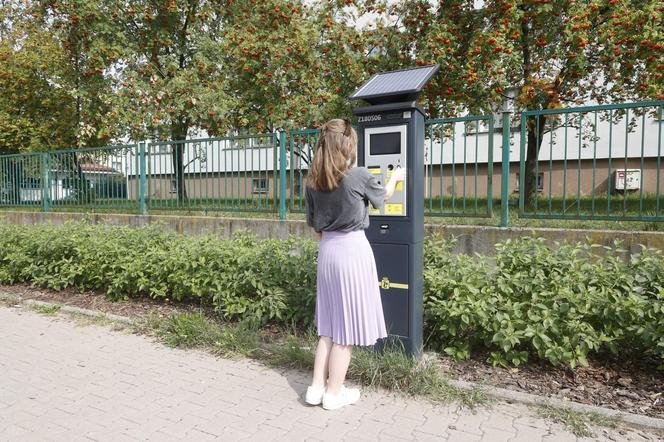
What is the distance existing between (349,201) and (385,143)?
0.73 meters

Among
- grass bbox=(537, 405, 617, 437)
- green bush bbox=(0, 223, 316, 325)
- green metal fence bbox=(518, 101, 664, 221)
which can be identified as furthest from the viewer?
green metal fence bbox=(518, 101, 664, 221)

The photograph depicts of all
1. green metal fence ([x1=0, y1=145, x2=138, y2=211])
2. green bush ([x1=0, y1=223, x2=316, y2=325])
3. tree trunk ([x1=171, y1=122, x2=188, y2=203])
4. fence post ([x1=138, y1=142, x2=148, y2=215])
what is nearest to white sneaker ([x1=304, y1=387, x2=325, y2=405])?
green bush ([x1=0, y1=223, x2=316, y2=325])

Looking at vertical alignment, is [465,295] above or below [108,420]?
above

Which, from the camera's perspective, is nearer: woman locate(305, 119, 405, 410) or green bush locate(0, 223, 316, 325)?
woman locate(305, 119, 405, 410)

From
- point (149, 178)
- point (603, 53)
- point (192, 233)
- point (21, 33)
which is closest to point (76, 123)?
point (21, 33)

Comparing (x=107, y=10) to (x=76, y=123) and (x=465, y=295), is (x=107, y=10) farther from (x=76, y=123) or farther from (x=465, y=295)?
(x=465, y=295)

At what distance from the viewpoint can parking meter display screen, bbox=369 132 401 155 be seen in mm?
3420

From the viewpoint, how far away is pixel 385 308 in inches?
141

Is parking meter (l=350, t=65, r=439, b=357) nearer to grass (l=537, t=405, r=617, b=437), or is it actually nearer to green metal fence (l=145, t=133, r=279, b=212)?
grass (l=537, t=405, r=617, b=437)

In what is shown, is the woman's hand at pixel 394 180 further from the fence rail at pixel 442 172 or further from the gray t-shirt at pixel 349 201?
the fence rail at pixel 442 172

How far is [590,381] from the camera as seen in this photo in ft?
11.0

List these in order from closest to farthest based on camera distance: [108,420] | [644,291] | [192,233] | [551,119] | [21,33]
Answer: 1. [108,420]
2. [644,291]
3. [551,119]
4. [192,233]
5. [21,33]

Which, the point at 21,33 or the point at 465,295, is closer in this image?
the point at 465,295

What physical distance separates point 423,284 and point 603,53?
8840 millimetres
